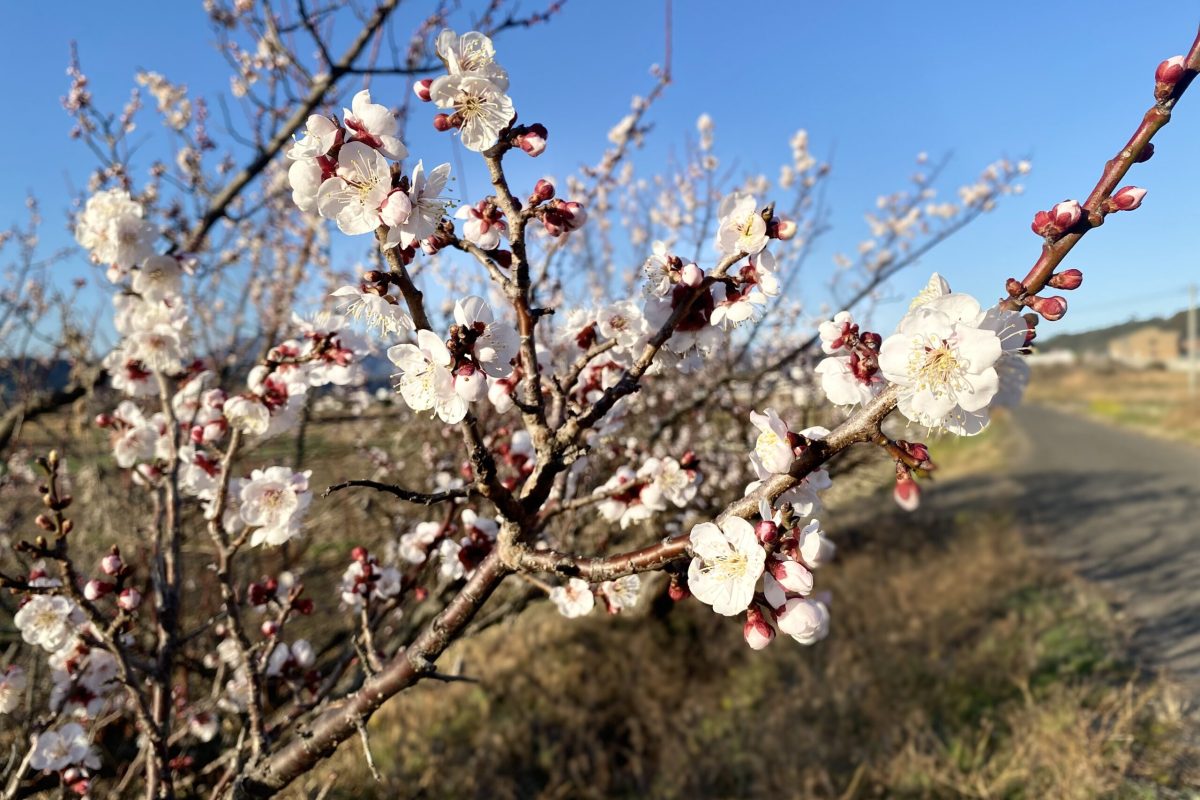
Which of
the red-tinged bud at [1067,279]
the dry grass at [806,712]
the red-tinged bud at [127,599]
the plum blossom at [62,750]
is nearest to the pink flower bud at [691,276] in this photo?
the red-tinged bud at [1067,279]

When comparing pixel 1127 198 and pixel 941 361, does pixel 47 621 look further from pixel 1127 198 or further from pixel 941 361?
pixel 1127 198

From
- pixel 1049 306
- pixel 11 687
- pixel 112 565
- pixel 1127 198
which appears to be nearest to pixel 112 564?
pixel 112 565

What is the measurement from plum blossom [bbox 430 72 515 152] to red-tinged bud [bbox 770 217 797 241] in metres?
0.51

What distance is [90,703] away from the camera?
1997mm

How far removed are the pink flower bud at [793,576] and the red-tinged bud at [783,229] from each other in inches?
22.1

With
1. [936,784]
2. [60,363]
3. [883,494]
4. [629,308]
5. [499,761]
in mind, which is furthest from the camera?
[883,494]

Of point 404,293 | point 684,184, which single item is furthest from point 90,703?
point 684,184

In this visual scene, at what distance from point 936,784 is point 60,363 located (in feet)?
25.5

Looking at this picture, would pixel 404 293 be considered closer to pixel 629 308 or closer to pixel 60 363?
pixel 629 308

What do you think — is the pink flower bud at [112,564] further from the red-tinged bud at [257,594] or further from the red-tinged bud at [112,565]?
the red-tinged bud at [257,594]

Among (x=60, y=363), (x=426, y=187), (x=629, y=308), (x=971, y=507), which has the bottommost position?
(x=971, y=507)

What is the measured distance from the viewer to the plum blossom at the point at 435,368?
1046 millimetres

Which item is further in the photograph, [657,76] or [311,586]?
[311,586]

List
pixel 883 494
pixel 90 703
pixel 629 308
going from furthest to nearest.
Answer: pixel 883 494, pixel 90 703, pixel 629 308
